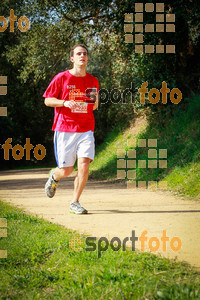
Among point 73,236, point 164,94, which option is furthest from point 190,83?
point 73,236

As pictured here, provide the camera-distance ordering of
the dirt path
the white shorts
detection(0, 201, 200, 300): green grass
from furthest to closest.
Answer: the white shorts, the dirt path, detection(0, 201, 200, 300): green grass

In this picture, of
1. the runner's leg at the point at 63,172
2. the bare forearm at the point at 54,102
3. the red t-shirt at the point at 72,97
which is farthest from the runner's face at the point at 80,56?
the runner's leg at the point at 63,172

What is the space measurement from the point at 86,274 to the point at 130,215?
2907 millimetres

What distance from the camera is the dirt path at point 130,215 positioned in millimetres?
4555

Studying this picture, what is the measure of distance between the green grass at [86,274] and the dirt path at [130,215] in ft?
1.40

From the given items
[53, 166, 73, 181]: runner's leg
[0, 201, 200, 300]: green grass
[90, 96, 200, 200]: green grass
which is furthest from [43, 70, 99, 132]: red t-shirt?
[90, 96, 200, 200]: green grass

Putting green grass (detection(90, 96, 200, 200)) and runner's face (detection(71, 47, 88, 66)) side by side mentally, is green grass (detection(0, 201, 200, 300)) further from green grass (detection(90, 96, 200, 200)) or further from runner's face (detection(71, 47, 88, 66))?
green grass (detection(90, 96, 200, 200))

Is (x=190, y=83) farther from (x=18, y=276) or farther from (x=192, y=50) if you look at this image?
(x=18, y=276)

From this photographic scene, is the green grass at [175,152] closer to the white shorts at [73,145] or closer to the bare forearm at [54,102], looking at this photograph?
the white shorts at [73,145]

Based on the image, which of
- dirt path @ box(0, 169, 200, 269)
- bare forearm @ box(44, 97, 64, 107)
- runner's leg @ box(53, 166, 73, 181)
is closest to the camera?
dirt path @ box(0, 169, 200, 269)

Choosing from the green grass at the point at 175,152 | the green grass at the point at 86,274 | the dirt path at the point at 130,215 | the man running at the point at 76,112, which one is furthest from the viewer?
the green grass at the point at 175,152

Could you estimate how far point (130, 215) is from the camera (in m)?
6.06

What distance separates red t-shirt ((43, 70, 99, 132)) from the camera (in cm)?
632

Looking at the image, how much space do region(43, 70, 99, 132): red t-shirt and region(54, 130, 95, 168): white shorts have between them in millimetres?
89
